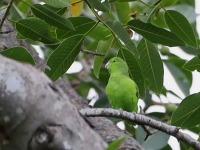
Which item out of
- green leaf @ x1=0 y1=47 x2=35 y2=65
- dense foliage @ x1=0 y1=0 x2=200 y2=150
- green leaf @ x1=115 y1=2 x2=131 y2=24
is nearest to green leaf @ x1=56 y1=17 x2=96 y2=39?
dense foliage @ x1=0 y1=0 x2=200 y2=150

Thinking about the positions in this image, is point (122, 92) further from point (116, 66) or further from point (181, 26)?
point (181, 26)

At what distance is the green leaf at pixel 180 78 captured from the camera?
5082 millimetres

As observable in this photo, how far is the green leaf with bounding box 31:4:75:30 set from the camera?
9.54ft

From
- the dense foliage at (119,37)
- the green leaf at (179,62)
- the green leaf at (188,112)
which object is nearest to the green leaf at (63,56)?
the dense foliage at (119,37)

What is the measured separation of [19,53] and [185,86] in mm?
2454

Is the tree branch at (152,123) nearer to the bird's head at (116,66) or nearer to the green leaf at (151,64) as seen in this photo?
the green leaf at (151,64)

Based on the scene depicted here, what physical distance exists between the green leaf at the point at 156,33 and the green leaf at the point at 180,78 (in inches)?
77.2

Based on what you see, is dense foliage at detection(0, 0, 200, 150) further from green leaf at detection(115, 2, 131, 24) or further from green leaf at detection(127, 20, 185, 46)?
green leaf at detection(115, 2, 131, 24)

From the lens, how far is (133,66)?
3.29m

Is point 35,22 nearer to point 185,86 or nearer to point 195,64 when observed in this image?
point 195,64

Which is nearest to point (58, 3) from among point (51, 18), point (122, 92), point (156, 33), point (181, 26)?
point (51, 18)

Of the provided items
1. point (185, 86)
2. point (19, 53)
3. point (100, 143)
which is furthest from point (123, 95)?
point (100, 143)

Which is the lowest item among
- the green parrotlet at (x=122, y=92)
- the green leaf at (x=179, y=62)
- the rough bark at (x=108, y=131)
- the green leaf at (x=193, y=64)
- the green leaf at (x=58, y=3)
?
the green leaf at (x=179, y=62)

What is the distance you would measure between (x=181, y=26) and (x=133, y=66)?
0.33 metres
